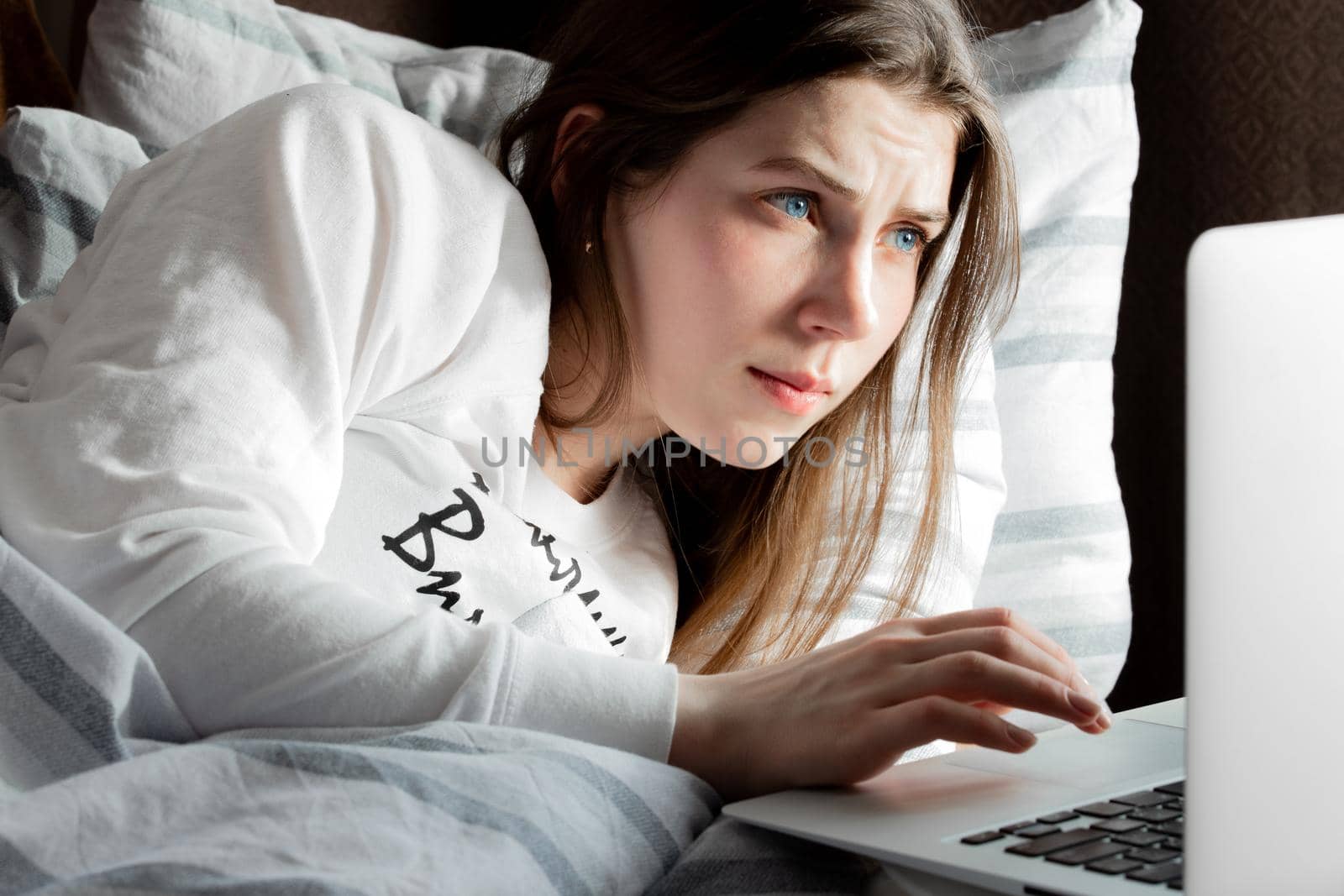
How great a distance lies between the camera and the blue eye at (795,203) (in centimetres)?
89

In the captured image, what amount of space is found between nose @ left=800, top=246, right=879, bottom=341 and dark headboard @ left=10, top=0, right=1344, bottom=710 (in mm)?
614

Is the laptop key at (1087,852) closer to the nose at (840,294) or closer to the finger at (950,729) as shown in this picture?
the finger at (950,729)

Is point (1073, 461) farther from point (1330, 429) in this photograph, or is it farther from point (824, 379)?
point (1330, 429)

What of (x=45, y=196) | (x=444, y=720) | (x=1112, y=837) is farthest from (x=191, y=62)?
(x=1112, y=837)

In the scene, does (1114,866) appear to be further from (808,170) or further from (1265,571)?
(808,170)

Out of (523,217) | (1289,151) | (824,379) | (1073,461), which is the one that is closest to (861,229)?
(824,379)

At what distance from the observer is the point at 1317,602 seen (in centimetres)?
39

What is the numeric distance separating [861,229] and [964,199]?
21cm

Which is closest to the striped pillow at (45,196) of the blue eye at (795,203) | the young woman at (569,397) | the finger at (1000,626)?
the young woman at (569,397)

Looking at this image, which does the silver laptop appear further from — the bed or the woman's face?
the woman's face

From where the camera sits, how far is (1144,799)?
1.94 ft

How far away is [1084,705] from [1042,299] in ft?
A: 2.42

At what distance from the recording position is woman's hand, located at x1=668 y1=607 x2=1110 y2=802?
2.02 ft

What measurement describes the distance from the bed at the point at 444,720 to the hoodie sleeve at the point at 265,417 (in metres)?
0.04
